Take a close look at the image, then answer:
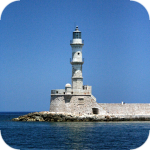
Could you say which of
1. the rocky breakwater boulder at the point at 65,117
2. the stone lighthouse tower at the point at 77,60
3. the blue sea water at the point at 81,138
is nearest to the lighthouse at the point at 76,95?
the stone lighthouse tower at the point at 77,60

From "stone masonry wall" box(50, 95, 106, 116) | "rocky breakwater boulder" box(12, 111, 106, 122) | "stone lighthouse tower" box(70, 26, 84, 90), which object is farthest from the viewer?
"stone lighthouse tower" box(70, 26, 84, 90)

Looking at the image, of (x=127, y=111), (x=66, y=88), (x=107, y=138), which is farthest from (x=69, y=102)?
(x=107, y=138)

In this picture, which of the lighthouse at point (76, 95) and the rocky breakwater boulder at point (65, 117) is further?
the lighthouse at point (76, 95)

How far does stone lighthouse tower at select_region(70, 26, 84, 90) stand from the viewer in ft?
129

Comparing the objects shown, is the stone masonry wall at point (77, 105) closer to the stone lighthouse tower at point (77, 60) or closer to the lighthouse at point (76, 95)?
the lighthouse at point (76, 95)

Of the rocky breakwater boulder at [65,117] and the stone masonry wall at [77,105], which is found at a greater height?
the stone masonry wall at [77,105]

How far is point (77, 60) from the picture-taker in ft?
129

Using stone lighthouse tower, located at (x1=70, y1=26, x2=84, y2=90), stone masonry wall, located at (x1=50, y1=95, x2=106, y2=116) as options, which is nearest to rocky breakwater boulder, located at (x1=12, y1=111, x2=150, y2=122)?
stone masonry wall, located at (x1=50, y1=95, x2=106, y2=116)

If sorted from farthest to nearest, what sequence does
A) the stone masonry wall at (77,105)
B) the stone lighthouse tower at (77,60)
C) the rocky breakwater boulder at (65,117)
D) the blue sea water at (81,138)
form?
the stone lighthouse tower at (77,60), the stone masonry wall at (77,105), the rocky breakwater boulder at (65,117), the blue sea water at (81,138)

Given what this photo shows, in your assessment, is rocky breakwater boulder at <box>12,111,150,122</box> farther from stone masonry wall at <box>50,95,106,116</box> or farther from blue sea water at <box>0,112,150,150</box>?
blue sea water at <box>0,112,150,150</box>

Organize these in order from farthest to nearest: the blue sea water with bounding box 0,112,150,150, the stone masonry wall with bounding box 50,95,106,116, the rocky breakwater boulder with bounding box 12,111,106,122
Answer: the stone masonry wall with bounding box 50,95,106,116, the rocky breakwater boulder with bounding box 12,111,106,122, the blue sea water with bounding box 0,112,150,150

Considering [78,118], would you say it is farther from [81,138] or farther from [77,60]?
[81,138]

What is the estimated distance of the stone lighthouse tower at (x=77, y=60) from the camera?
3925cm

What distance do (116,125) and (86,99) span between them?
5559 millimetres
